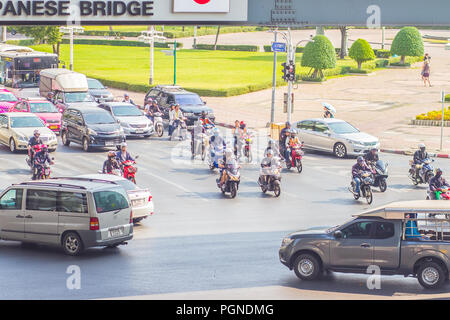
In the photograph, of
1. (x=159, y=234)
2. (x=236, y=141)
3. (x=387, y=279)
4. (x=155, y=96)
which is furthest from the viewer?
(x=155, y=96)

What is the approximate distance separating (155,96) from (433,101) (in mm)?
17954

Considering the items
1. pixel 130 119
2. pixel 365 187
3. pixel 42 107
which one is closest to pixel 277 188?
pixel 365 187

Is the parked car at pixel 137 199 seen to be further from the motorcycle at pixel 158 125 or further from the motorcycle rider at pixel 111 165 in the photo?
the motorcycle at pixel 158 125

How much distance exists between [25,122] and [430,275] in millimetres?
22313

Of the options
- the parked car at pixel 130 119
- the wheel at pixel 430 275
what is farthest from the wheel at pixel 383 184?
the parked car at pixel 130 119

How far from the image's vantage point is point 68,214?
19516 mm

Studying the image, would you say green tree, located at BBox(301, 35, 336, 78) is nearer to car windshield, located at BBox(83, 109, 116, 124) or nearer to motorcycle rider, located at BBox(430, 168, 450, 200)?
car windshield, located at BBox(83, 109, 116, 124)

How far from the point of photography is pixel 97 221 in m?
19.3

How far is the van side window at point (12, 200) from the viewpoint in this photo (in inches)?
795

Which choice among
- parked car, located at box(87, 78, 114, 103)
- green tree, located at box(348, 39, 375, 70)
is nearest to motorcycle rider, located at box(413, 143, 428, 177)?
parked car, located at box(87, 78, 114, 103)

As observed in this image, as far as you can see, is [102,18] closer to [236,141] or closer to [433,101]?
[236,141]

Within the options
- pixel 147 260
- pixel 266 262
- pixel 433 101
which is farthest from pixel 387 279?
pixel 433 101

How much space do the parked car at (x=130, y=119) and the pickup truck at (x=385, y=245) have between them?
72.0 ft
